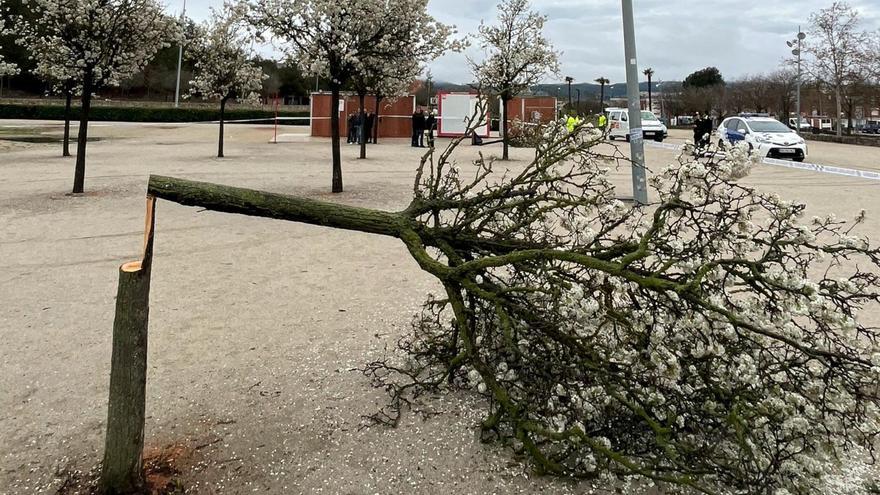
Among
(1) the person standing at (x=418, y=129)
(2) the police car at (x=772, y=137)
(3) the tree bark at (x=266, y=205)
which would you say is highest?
(1) the person standing at (x=418, y=129)

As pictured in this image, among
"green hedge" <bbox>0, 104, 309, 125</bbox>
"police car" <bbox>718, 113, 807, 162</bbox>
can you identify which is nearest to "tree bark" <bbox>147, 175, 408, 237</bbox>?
"police car" <bbox>718, 113, 807, 162</bbox>

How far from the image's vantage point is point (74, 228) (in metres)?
9.41

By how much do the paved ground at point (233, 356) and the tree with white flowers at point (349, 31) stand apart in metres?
4.07

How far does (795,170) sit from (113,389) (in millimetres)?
20200

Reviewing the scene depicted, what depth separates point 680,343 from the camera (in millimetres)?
3059

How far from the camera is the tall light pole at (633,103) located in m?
10.2

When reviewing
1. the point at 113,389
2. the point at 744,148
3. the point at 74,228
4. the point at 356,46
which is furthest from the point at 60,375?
the point at 356,46

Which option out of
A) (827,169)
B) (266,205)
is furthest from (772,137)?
(266,205)

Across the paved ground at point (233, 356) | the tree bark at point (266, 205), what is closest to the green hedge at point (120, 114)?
the paved ground at point (233, 356)

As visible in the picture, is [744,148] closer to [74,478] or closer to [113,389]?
[113,389]

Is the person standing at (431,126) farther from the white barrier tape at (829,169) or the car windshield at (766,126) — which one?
the car windshield at (766,126)

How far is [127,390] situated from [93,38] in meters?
11.0

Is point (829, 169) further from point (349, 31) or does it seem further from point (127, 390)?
point (127, 390)

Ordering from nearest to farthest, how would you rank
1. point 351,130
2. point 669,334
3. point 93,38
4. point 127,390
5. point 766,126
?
point 127,390 → point 669,334 → point 93,38 → point 766,126 → point 351,130
